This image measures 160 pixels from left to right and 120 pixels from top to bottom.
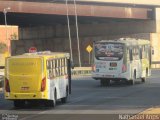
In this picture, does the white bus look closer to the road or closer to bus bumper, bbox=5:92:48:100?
the road

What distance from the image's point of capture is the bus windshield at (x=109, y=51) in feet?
141

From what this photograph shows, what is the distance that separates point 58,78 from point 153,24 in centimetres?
5596

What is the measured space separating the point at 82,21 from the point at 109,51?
4686cm

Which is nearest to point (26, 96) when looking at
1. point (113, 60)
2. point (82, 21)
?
point (113, 60)

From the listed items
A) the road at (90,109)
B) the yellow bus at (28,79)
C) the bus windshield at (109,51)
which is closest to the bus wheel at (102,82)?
the bus windshield at (109,51)

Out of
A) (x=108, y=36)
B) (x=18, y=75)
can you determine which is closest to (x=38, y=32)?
(x=108, y=36)

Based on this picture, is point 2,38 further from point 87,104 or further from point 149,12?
point 87,104

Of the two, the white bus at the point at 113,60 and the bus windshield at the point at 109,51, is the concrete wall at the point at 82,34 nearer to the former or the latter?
the white bus at the point at 113,60

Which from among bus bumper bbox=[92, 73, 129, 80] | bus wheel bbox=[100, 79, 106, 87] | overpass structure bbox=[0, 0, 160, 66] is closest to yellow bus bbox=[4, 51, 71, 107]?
bus bumper bbox=[92, 73, 129, 80]

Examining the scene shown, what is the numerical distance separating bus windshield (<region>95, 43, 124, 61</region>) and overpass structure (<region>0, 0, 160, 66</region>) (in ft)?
91.1

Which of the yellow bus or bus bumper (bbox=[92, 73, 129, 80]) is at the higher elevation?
the yellow bus

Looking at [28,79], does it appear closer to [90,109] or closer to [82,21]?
[90,109]

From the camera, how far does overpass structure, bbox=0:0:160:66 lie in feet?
238

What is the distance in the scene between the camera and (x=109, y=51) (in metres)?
43.0
